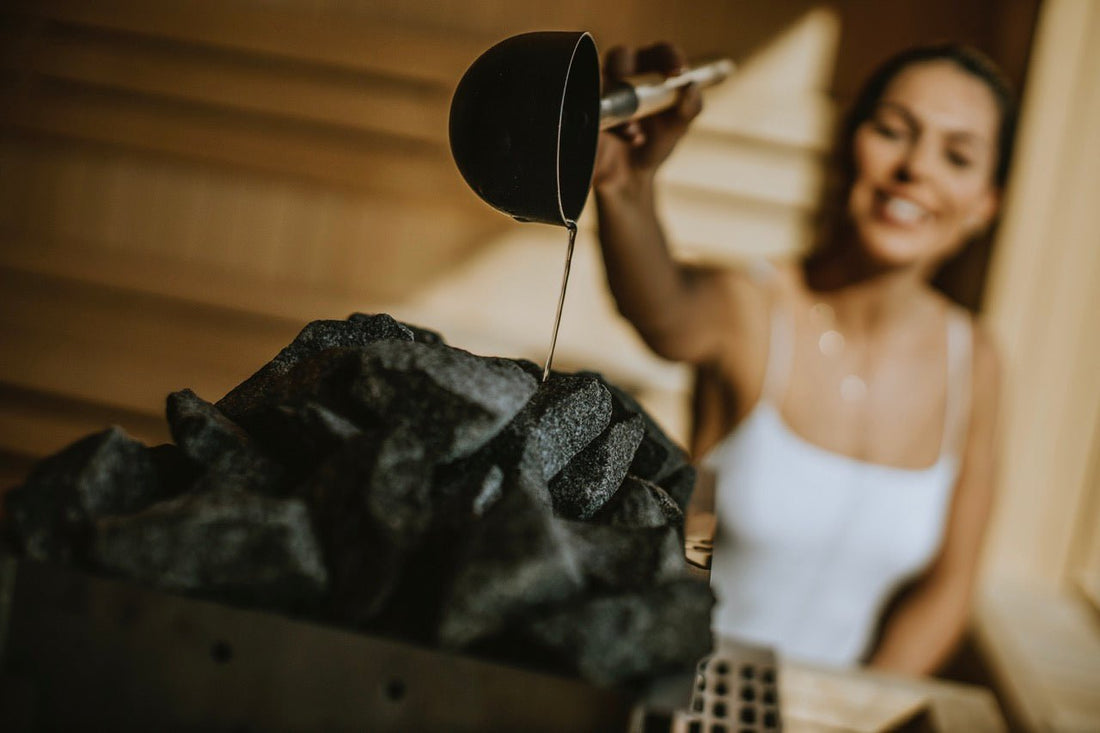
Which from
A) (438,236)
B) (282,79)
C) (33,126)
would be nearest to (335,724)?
(438,236)

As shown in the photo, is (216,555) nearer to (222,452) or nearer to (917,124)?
(222,452)

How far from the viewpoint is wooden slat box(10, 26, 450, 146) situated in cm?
186

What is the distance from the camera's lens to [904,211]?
1496 mm

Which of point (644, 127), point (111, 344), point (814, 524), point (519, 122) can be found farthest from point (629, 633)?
point (111, 344)

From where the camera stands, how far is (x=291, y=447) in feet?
1.81

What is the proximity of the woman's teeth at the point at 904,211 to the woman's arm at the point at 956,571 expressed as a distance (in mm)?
316

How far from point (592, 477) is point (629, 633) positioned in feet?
0.62

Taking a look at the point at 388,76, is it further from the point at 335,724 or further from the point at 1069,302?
the point at 335,724

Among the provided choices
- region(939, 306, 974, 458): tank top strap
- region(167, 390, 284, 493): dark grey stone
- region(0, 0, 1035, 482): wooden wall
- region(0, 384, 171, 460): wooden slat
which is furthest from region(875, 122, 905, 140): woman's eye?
region(0, 384, 171, 460): wooden slat

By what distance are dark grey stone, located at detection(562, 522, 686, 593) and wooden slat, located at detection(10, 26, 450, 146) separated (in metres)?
→ 1.53

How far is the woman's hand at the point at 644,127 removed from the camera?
3.32ft

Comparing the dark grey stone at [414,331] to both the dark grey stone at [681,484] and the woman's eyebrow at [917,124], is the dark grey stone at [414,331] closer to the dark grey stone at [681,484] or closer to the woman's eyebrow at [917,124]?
the dark grey stone at [681,484]

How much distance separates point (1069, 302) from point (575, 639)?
5.32ft

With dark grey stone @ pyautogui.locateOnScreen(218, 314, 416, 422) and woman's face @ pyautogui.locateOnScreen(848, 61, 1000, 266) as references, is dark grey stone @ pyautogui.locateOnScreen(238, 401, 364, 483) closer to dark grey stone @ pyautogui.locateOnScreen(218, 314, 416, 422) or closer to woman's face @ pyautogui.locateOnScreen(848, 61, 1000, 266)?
dark grey stone @ pyautogui.locateOnScreen(218, 314, 416, 422)
